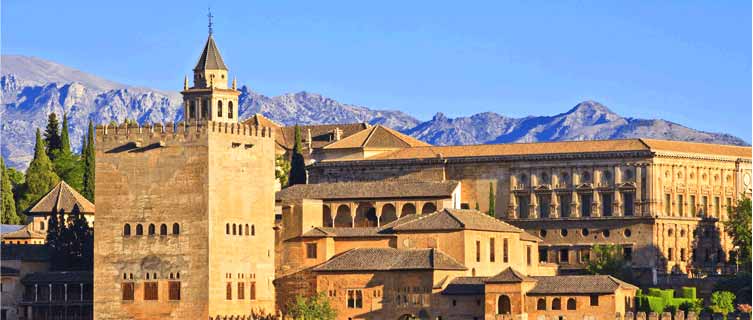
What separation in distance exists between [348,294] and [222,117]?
450 inches

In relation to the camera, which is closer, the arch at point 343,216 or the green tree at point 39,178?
the arch at point 343,216

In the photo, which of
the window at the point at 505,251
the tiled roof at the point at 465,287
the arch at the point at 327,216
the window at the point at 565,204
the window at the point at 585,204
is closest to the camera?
the tiled roof at the point at 465,287

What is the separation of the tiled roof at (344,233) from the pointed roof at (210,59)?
9.55m

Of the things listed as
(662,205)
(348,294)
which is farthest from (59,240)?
(662,205)

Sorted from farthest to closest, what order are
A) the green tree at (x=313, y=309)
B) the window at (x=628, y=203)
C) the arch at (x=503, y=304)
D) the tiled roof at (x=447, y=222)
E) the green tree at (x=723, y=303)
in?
the window at (x=628, y=203)
the green tree at (x=723, y=303)
the tiled roof at (x=447, y=222)
the green tree at (x=313, y=309)
the arch at (x=503, y=304)

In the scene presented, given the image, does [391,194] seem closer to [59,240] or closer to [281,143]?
[59,240]

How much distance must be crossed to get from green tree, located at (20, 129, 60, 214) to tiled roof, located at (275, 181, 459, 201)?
91.0 feet

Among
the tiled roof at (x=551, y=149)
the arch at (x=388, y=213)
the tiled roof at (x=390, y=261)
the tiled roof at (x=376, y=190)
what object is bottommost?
the tiled roof at (x=390, y=261)

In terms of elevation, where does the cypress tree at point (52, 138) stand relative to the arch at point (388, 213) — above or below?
above

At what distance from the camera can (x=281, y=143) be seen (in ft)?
487

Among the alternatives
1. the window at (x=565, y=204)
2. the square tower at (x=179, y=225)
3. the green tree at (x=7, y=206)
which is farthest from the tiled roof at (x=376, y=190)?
the green tree at (x=7, y=206)

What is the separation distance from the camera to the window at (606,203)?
12488cm

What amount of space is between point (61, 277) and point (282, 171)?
92.6ft

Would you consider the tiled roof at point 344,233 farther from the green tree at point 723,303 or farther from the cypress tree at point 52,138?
the cypress tree at point 52,138
